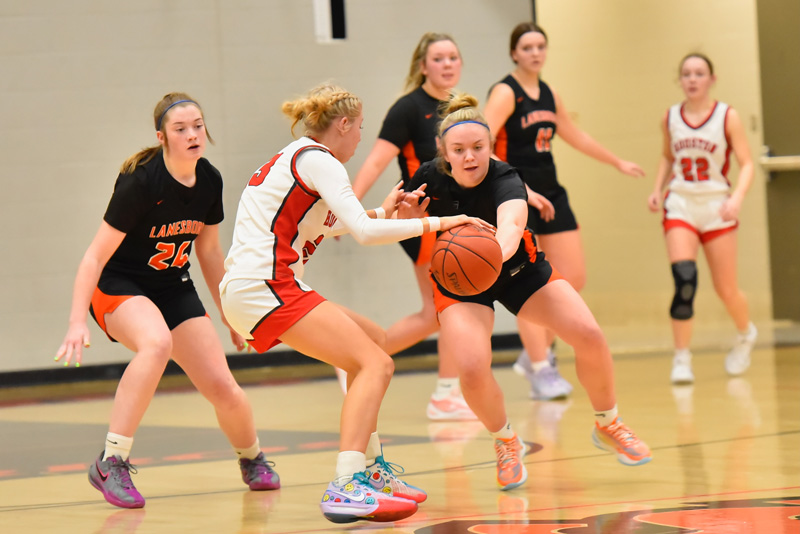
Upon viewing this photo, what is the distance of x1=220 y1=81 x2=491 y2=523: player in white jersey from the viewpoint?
11.9ft

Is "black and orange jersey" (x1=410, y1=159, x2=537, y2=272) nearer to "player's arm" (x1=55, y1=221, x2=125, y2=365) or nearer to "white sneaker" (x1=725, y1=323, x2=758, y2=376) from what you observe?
"player's arm" (x1=55, y1=221, x2=125, y2=365)

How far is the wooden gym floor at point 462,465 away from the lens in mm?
3678

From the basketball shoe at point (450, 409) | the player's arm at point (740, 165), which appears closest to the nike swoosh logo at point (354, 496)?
the basketball shoe at point (450, 409)

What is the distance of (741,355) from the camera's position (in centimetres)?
730

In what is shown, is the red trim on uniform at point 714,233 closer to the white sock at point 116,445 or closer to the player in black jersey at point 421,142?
the player in black jersey at point 421,142

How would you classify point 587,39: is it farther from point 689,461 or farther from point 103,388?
point 689,461

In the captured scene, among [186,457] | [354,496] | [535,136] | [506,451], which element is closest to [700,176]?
[535,136]

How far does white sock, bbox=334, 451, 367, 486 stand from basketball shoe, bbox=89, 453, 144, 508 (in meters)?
0.90

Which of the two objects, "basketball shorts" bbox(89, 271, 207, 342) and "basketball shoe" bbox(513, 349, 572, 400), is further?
"basketball shoe" bbox(513, 349, 572, 400)

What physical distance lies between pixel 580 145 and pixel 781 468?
292 cm

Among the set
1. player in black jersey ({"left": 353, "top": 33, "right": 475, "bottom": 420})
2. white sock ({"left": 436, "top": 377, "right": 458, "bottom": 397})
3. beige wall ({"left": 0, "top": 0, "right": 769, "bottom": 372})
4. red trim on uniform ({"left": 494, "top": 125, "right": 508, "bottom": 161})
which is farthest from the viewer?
beige wall ({"left": 0, "top": 0, "right": 769, "bottom": 372})

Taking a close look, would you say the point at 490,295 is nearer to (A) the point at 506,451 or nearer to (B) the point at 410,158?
(A) the point at 506,451

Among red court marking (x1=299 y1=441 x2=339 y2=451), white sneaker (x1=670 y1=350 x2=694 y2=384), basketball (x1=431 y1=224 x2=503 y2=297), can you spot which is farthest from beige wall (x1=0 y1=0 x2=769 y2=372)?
basketball (x1=431 y1=224 x2=503 y2=297)

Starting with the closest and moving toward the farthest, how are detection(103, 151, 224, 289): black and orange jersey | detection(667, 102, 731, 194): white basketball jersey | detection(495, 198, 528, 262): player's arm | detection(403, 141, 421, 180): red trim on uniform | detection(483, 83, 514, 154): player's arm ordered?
detection(495, 198, 528, 262): player's arm, detection(103, 151, 224, 289): black and orange jersey, detection(403, 141, 421, 180): red trim on uniform, detection(483, 83, 514, 154): player's arm, detection(667, 102, 731, 194): white basketball jersey
